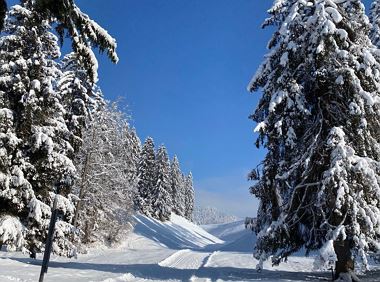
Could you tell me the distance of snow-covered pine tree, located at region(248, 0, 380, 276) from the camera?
1527 centimetres

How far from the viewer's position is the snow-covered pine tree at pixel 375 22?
101 feet

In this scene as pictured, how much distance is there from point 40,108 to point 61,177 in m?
3.51

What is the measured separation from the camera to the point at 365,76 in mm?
17328

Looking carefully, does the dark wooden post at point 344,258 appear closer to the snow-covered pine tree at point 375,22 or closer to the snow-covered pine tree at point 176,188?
the snow-covered pine tree at point 375,22

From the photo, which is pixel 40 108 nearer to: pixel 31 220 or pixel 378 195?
pixel 31 220

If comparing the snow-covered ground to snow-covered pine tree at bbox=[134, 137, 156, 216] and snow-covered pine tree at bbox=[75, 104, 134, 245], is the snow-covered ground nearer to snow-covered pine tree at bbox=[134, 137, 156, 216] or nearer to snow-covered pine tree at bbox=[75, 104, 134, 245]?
snow-covered pine tree at bbox=[75, 104, 134, 245]

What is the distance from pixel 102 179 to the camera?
36.5 metres

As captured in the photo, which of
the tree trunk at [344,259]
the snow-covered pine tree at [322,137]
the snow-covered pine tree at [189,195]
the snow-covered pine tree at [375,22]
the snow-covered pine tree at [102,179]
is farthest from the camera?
the snow-covered pine tree at [189,195]

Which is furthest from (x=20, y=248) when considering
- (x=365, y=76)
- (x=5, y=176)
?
(x=365, y=76)

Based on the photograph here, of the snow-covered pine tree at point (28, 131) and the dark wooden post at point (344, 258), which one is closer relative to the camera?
the dark wooden post at point (344, 258)

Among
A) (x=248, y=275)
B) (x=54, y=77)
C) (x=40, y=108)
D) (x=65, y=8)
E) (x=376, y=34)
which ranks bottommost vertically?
(x=248, y=275)

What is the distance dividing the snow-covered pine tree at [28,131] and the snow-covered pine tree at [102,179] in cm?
1167

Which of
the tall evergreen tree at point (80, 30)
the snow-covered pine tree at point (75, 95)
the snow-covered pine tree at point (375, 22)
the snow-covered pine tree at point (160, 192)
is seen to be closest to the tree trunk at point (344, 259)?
the tall evergreen tree at point (80, 30)

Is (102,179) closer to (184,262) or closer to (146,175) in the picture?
(184,262)
